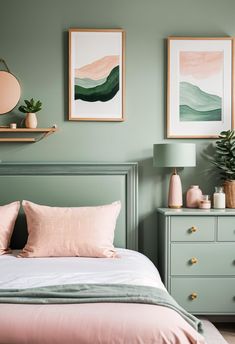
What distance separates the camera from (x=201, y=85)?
3.91 meters

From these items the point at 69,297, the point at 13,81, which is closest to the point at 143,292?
the point at 69,297

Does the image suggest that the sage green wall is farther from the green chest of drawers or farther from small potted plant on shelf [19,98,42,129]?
the green chest of drawers

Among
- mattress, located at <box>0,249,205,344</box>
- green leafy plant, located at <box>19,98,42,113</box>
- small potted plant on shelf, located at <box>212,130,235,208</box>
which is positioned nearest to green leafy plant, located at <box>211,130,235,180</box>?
small potted plant on shelf, located at <box>212,130,235,208</box>

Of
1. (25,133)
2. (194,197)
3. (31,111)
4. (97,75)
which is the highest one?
(97,75)

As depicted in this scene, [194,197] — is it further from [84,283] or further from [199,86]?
[84,283]

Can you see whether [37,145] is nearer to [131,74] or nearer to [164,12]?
[131,74]

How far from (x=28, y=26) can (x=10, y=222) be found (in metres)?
1.55

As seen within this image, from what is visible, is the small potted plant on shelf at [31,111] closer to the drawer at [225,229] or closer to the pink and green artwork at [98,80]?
the pink and green artwork at [98,80]

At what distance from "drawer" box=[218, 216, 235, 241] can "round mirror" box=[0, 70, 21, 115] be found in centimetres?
183

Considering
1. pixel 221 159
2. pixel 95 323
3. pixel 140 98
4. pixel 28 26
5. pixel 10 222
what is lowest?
pixel 95 323

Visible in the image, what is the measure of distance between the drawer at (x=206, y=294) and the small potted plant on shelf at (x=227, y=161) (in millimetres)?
630

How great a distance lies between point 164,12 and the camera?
3910 millimetres

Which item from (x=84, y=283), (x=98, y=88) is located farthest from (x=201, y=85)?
(x=84, y=283)

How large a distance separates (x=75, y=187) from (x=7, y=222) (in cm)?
60
